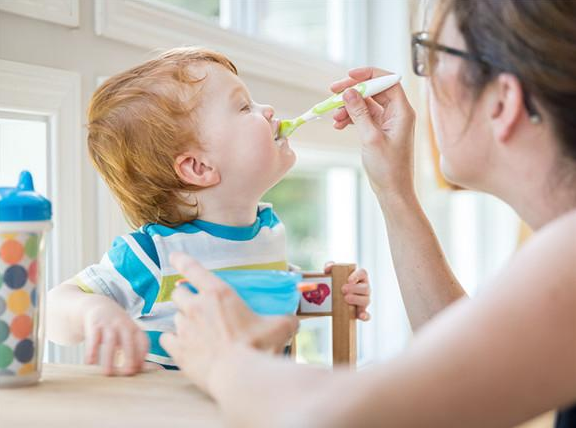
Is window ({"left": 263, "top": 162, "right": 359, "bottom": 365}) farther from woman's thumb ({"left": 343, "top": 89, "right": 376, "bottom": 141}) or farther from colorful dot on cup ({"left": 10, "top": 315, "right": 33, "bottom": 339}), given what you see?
colorful dot on cup ({"left": 10, "top": 315, "right": 33, "bottom": 339})

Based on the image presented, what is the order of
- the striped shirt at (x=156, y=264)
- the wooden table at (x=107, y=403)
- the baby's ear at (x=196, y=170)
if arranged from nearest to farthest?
the wooden table at (x=107, y=403) → the striped shirt at (x=156, y=264) → the baby's ear at (x=196, y=170)

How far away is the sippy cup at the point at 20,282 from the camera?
3.01 feet

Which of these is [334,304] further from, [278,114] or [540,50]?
[278,114]

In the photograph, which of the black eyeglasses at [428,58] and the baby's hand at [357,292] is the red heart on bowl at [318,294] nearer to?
the baby's hand at [357,292]

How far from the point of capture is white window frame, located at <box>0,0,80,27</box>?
135 centimetres

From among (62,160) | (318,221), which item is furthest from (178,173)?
(318,221)

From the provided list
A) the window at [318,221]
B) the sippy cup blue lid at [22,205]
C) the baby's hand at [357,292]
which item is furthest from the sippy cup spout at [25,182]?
the window at [318,221]

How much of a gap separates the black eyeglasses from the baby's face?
379 mm

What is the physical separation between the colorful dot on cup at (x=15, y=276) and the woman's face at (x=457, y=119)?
55 cm

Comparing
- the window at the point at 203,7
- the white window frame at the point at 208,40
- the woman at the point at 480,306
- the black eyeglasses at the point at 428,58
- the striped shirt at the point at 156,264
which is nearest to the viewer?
the woman at the point at 480,306

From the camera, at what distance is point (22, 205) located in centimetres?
92

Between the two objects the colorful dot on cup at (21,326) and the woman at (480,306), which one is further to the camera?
the colorful dot on cup at (21,326)

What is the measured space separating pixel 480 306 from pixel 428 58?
41 centimetres

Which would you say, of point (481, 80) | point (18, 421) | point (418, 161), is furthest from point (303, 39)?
point (18, 421)
